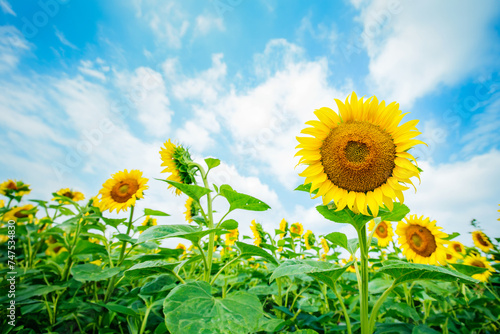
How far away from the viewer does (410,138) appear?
152cm

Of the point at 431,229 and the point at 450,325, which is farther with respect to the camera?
the point at 431,229

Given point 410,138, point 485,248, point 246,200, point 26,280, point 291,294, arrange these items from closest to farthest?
point 410,138, point 246,200, point 26,280, point 291,294, point 485,248

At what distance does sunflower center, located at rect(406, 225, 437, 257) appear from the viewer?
8.10ft

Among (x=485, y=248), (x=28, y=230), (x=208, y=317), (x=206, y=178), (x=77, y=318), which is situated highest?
(x=485, y=248)

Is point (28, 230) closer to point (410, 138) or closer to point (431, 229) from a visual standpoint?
point (410, 138)

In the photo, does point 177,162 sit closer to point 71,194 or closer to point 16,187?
point 71,194

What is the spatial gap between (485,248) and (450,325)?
7.72 ft

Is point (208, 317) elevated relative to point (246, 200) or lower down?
lower down

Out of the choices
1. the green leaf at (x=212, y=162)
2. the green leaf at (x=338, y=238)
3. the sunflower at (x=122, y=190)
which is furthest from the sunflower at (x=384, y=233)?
the sunflower at (x=122, y=190)

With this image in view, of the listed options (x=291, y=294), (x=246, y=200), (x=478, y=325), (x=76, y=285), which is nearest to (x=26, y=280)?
(x=76, y=285)

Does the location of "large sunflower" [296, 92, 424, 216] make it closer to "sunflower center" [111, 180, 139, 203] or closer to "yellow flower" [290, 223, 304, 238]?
"sunflower center" [111, 180, 139, 203]

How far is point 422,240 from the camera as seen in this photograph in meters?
2.55

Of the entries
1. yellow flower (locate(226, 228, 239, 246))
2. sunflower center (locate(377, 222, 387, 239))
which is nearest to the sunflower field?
sunflower center (locate(377, 222, 387, 239))

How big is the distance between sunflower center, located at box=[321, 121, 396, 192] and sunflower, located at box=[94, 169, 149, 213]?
2.14 meters
